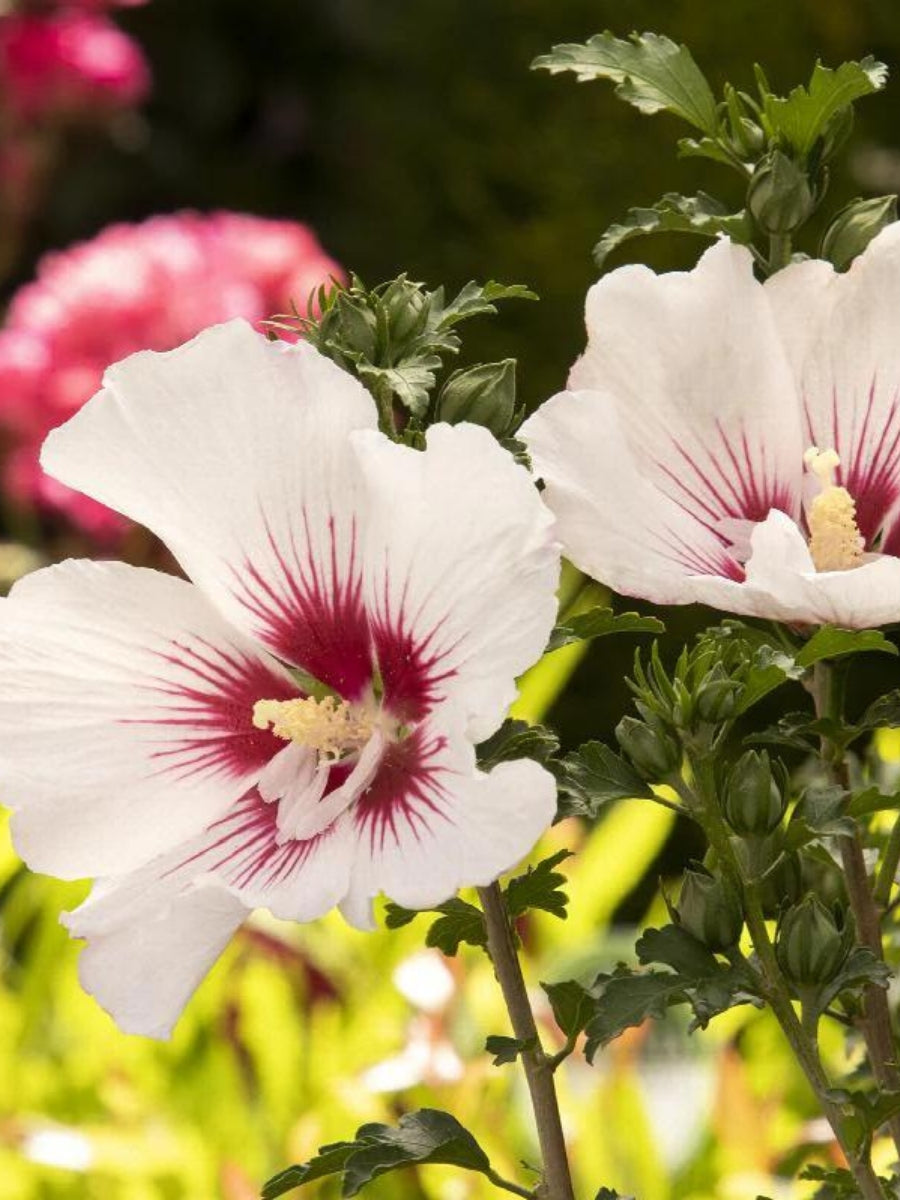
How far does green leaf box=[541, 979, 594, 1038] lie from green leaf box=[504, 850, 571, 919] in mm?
37

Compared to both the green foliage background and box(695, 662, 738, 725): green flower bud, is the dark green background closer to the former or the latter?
the green foliage background

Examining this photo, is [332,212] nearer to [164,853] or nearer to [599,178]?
[599,178]

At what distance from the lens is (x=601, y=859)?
1767mm

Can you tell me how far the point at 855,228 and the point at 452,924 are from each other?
0.23 m

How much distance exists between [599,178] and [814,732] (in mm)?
2369

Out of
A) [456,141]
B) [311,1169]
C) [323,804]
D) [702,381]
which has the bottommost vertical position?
[311,1169]

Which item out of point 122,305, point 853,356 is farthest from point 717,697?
point 122,305

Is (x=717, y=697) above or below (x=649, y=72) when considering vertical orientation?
below

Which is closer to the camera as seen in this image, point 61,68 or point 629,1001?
point 629,1001

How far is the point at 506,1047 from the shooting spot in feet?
1.89

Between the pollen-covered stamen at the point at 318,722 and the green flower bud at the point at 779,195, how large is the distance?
0.18 metres

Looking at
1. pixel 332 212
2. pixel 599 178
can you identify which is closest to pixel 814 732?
pixel 599 178

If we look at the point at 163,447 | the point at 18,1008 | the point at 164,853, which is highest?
the point at 163,447

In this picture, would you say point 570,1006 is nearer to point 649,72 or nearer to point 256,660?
point 256,660
